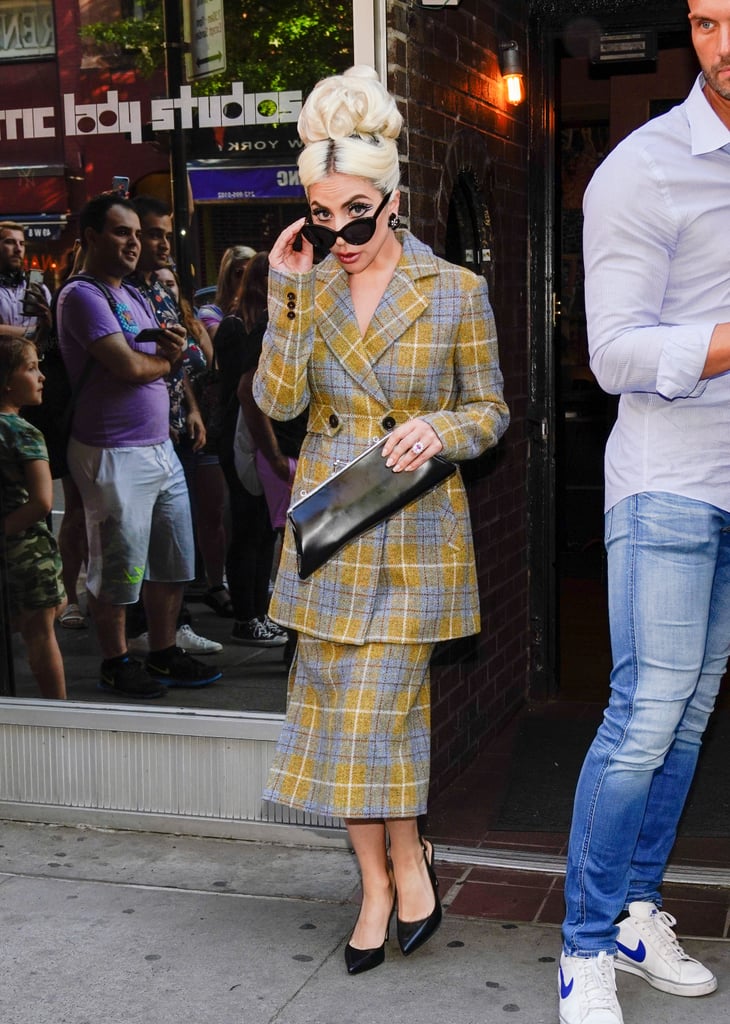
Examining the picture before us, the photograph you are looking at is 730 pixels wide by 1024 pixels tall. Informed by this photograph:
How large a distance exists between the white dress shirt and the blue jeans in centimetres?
7

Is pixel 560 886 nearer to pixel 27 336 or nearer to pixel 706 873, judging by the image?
pixel 706 873

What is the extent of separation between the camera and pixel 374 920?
3492 millimetres

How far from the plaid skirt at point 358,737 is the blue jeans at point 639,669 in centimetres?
51

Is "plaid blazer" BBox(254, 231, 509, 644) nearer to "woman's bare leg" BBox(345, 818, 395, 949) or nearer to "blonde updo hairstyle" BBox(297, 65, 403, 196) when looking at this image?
"blonde updo hairstyle" BBox(297, 65, 403, 196)

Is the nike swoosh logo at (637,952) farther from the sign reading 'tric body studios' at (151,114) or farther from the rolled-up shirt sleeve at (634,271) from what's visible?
the sign reading 'tric body studios' at (151,114)

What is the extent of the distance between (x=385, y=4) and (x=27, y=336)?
1.51m

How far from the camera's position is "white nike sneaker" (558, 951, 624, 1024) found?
3.00m

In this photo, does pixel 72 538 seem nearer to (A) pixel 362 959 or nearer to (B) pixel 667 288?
(A) pixel 362 959

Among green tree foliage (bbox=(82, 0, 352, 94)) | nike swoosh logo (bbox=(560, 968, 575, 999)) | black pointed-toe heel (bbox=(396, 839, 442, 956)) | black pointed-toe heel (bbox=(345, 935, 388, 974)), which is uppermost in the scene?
green tree foliage (bbox=(82, 0, 352, 94))

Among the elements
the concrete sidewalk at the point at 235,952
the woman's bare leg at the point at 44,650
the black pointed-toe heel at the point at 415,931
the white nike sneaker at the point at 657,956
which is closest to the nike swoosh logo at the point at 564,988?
the concrete sidewalk at the point at 235,952

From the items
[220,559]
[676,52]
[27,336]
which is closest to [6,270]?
[27,336]

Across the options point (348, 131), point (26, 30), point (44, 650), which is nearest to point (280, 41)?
point (26, 30)

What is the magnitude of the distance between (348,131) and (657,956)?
6.60ft

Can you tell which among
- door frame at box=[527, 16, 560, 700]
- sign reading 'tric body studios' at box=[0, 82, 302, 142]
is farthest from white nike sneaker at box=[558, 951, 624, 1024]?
door frame at box=[527, 16, 560, 700]
